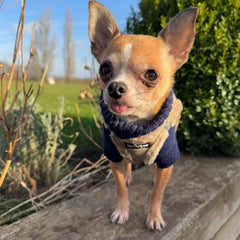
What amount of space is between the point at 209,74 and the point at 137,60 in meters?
1.54

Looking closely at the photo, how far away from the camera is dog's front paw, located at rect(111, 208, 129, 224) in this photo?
1870 mm

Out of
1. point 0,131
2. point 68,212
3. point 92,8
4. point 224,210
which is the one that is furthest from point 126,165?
point 92,8

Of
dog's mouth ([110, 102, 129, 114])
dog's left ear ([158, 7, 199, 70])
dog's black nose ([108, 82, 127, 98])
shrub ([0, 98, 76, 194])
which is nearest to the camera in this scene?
dog's black nose ([108, 82, 127, 98])

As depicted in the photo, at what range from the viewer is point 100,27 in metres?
1.79

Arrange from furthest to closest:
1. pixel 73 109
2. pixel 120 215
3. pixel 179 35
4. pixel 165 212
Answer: pixel 73 109
pixel 165 212
pixel 120 215
pixel 179 35

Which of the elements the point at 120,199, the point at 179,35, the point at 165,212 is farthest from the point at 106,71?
the point at 165,212

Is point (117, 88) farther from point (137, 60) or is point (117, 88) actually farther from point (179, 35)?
point (179, 35)

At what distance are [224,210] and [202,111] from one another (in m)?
0.95

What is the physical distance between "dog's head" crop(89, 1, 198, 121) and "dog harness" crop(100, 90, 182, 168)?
6cm

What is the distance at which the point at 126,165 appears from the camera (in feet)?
8.07

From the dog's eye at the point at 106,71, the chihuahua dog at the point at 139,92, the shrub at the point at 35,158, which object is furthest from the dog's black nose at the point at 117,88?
the shrub at the point at 35,158

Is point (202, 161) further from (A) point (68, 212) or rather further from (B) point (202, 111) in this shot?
(A) point (68, 212)

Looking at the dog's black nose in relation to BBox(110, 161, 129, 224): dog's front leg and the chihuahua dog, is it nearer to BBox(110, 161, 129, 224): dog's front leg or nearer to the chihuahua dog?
the chihuahua dog

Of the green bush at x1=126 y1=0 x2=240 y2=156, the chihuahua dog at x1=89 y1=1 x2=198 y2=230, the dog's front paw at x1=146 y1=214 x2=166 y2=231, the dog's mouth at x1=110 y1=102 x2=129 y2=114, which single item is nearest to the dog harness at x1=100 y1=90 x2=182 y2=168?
the chihuahua dog at x1=89 y1=1 x2=198 y2=230
